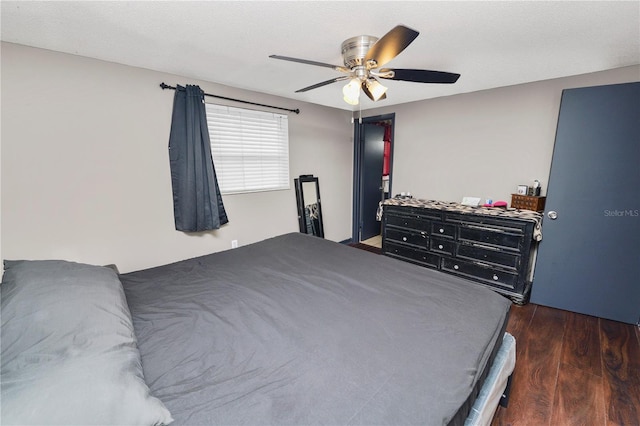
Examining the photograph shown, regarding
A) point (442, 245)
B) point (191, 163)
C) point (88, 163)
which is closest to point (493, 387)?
point (442, 245)

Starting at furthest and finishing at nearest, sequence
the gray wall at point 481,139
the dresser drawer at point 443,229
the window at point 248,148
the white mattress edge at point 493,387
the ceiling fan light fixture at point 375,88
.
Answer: the dresser drawer at point 443,229 → the window at point 248,148 → the gray wall at point 481,139 → the ceiling fan light fixture at point 375,88 → the white mattress edge at point 493,387

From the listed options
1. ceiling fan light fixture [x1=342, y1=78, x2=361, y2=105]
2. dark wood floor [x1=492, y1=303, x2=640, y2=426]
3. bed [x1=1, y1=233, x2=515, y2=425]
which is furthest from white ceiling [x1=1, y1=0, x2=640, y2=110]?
dark wood floor [x1=492, y1=303, x2=640, y2=426]

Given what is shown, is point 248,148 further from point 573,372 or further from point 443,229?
point 573,372

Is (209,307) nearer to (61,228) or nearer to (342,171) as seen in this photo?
(61,228)

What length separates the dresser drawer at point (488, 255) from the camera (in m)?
2.70

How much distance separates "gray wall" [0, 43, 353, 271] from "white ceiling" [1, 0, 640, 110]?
0.60ft

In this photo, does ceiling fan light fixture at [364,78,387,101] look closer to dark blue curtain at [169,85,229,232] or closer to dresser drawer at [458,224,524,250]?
dark blue curtain at [169,85,229,232]

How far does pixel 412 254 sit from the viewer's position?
135 inches

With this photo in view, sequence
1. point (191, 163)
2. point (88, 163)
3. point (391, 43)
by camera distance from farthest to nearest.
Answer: point (191, 163), point (88, 163), point (391, 43)

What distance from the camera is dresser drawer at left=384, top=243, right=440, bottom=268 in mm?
3264

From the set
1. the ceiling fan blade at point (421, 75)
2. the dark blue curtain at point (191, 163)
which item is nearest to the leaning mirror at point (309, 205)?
the dark blue curtain at point (191, 163)

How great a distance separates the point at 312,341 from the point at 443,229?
244cm

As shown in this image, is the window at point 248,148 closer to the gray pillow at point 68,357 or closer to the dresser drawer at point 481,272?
the gray pillow at point 68,357

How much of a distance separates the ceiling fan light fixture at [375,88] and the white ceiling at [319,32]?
0.91 feet
